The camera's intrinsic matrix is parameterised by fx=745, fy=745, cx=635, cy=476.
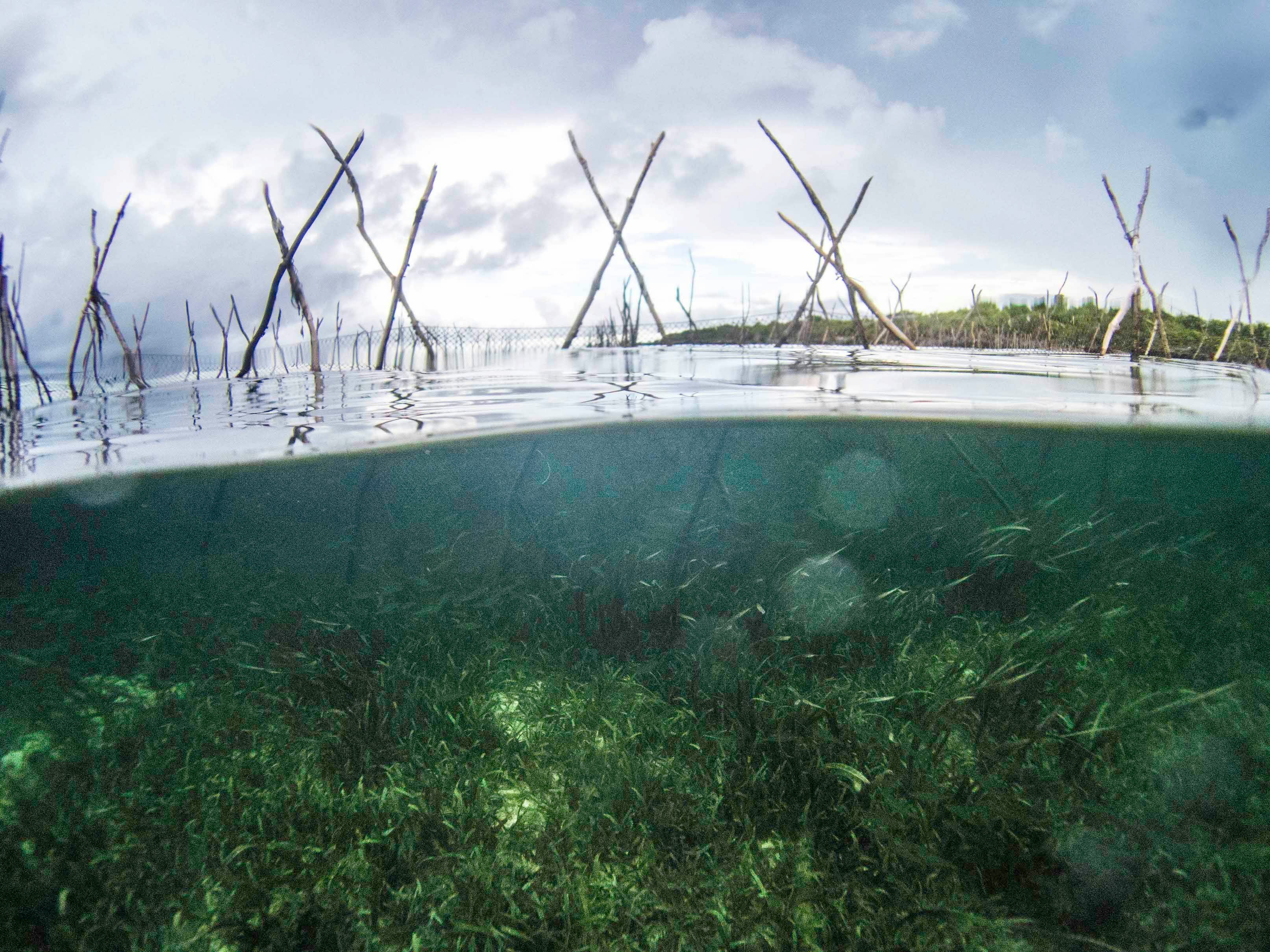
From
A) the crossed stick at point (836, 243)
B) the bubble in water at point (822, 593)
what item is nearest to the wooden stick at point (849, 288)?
the crossed stick at point (836, 243)

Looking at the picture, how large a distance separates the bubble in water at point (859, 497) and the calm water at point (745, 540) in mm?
53

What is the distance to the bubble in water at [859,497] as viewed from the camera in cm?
809

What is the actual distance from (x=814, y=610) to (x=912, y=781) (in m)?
2.09

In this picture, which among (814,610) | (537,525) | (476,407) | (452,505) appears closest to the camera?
(814,610)

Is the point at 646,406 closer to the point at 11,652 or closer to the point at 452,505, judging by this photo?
the point at 452,505

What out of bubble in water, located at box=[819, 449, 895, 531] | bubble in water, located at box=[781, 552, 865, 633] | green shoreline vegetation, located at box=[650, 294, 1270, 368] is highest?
green shoreline vegetation, located at box=[650, 294, 1270, 368]

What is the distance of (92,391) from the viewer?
11500 millimetres

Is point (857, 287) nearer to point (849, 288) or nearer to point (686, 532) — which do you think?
point (849, 288)

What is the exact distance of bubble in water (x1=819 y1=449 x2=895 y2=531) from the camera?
8094 millimetres

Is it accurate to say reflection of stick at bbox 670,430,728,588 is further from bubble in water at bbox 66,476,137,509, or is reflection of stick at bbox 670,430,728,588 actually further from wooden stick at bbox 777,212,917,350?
bubble in water at bbox 66,476,137,509

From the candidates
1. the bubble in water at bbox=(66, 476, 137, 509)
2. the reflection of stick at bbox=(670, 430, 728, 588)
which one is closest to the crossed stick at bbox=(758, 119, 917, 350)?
the reflection of stick at bbox=(670, 430, 728, 588)

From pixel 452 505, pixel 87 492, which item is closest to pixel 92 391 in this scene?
pixel 87 492

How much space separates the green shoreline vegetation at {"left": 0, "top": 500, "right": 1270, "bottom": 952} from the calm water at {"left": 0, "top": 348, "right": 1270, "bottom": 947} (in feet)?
0.15

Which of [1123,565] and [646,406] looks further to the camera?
[646,406]
